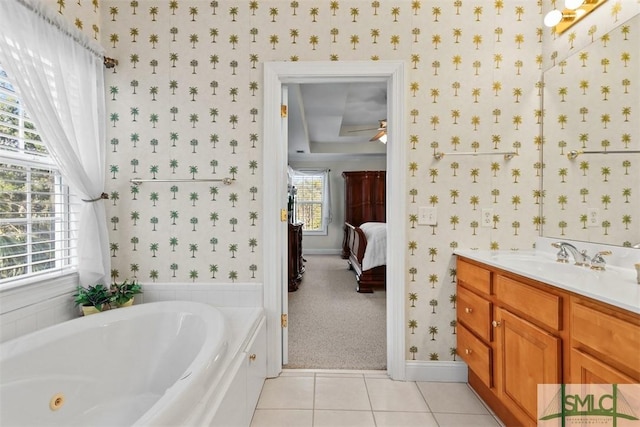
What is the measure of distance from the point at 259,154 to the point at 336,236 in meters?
5.53

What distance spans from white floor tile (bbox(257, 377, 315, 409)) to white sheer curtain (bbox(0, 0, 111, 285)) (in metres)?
1.27

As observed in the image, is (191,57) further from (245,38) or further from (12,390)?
(12,390)

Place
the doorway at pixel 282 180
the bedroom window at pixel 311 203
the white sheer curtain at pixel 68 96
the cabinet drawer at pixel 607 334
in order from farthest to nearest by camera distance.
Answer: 1. the bedroom window at pixel 311 203
2. the doorway at pixel 282 180
3. the white sheer curtain at pixel 68 96
4. the cabinet drawer at pixel 607 334

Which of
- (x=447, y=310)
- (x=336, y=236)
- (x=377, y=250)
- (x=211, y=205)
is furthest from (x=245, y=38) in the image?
(x=336, y=236)

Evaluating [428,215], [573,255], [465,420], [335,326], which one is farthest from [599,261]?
[335,326]

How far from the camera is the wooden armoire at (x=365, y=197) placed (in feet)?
21.7

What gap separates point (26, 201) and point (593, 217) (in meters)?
3.07

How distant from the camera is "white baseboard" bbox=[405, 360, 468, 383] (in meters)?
2.04

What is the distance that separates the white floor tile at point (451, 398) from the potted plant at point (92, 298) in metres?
2.03

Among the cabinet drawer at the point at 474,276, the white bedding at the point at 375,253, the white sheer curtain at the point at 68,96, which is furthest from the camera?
the white bedding at the point at 375,253

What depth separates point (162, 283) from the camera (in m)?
2.06

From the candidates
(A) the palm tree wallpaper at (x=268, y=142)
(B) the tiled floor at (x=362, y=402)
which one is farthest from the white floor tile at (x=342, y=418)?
(A) the palm tree wallpaper at (x=268, y=142)

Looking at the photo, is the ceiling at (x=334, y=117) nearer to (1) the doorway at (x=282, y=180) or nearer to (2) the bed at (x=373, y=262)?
(1) the doorway at (x=282, y=180)

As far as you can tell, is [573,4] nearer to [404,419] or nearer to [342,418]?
[404,419]
